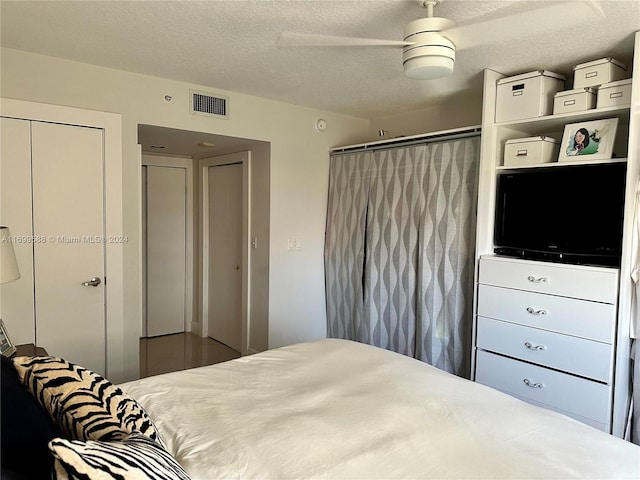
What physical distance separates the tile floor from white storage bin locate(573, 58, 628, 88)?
3.71 metres

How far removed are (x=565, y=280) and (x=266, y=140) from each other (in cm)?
255

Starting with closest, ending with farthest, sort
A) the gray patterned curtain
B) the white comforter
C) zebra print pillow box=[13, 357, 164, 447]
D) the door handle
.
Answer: zebra print pillow box=[13, 357, 164, 447]
the white comforter
the door handle
the gray patterned curtain

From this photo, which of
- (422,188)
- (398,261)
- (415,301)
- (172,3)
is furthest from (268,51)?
(415,301)

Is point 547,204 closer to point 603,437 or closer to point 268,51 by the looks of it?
point 603,437

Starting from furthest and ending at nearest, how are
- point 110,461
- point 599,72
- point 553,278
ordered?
point 553,278 < point 599,72 < point 110,461

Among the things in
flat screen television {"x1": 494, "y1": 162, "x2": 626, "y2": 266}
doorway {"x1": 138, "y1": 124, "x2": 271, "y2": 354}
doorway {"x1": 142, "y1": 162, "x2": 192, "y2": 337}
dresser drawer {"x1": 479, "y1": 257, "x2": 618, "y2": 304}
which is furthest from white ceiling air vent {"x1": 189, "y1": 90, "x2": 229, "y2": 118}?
dresser drawer {"x1": 479, "y1": 257, "x2": 618, "y2": 304}

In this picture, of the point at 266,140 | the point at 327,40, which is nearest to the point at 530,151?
the point at 327,40

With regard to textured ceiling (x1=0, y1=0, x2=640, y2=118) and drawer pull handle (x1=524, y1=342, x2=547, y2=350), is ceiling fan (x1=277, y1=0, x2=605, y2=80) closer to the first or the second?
textured ceiling (x1=0, y1=0, x2=640, y2=118)

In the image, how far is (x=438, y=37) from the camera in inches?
75.3

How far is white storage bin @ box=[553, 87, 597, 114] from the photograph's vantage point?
8.32 feet

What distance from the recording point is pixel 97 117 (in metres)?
2.99

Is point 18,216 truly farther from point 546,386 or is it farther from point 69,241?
point 546,386

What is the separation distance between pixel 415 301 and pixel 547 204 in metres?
1.23

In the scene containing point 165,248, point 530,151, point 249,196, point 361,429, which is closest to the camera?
point 361,429
